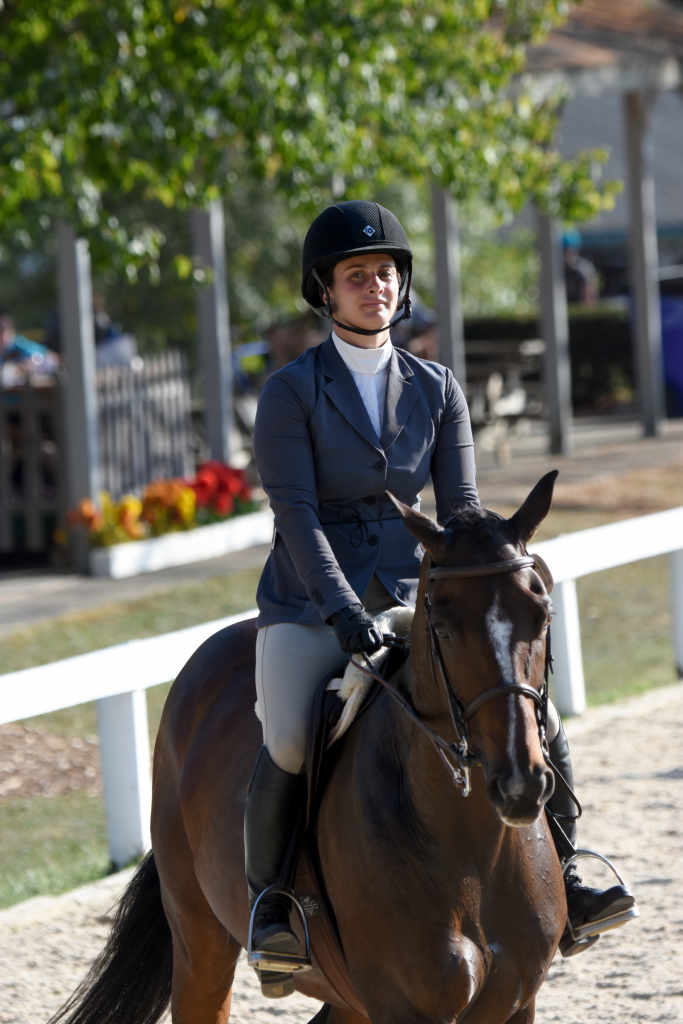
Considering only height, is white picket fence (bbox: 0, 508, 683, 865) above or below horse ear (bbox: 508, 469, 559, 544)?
below

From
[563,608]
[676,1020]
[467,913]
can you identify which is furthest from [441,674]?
[563,608]

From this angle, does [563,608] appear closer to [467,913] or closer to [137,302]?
[467,913]

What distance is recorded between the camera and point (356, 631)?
3113mm

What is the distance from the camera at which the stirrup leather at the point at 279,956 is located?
3242mm

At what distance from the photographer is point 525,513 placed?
2936 millimetres

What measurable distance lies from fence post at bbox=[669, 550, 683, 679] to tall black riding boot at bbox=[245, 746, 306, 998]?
6.23m

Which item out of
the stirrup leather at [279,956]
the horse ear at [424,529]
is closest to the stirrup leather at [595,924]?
the stirrup leather at [279,956]

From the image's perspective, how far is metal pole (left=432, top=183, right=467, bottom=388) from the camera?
15445 millimetres

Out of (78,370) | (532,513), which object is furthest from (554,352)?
(532,513)

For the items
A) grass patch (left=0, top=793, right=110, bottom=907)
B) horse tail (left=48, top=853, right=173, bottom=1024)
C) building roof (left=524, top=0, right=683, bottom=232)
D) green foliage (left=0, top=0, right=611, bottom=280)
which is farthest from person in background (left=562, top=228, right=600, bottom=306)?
horse tail (left=48, top=853, right=173, bottom=1024)

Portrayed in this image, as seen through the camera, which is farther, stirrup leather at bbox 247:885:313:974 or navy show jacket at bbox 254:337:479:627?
navy show jacket at bbox 254:337:479:627

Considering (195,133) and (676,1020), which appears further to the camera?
(195,133)

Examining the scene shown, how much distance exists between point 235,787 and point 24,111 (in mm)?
7357

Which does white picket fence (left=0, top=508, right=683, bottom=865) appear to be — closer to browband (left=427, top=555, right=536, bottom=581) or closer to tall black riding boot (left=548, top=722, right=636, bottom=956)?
tall black riding boot (left=548, top=722, right=636, bottom=956)
